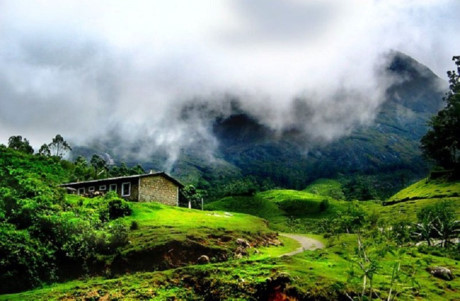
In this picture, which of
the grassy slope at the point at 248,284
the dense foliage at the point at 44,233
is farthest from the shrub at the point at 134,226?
the grassy slope at the point at 248,284

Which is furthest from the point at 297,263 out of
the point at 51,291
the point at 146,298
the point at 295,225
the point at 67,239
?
the point at 295,225

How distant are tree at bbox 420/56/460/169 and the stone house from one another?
74.5m

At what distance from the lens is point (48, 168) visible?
252 feet

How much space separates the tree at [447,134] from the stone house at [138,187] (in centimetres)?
7450

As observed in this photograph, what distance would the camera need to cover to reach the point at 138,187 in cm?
7562

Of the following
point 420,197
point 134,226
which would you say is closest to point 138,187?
point 134,226

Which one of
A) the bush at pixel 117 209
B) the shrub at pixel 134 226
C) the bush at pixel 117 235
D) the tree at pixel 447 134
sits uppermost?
the tree at pixel 447 134

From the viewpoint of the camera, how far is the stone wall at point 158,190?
7681 centimetres

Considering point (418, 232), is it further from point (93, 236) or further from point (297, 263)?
point (93, 236)

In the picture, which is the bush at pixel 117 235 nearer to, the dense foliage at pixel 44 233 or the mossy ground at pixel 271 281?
the dense foliage at pixel 44 233

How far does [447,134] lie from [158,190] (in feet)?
265

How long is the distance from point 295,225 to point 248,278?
Result: 260 feet

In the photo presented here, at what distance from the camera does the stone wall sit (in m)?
76.8

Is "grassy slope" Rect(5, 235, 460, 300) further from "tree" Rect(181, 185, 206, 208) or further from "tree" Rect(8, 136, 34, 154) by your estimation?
"tree" Rect(8, 136, 34, 154)
